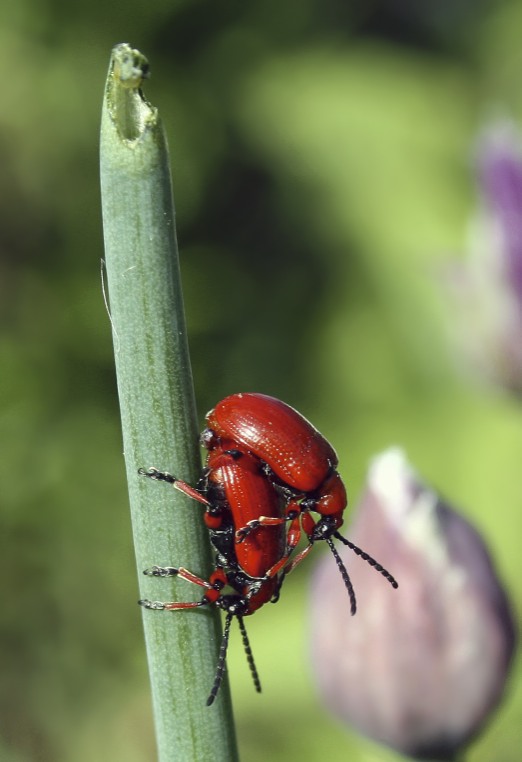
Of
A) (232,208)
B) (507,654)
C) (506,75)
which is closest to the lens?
(507,654)

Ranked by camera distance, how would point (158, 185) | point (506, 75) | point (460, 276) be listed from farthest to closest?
point (506, 75) < point (460, 276) < point (158, 185)

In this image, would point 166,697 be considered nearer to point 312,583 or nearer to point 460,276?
point 312,583

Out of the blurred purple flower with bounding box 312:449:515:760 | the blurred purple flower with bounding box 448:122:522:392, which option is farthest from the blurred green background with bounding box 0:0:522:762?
the blurred purple flower with bounding box 312:449:515:760

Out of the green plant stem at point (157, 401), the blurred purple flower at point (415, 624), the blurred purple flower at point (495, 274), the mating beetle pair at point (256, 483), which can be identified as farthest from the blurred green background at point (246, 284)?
the green plant stem at point (157, 401)

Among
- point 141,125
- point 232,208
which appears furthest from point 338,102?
point 141,125

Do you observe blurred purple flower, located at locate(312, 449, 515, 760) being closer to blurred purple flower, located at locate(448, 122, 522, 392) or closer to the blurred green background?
blurred purple flower, located at locate(448, 122, 522, 392)

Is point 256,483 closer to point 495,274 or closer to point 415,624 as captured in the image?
point 415,624

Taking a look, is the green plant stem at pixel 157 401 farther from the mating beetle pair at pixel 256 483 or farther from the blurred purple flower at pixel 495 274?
the blurred purple flower at pixel 495 274
